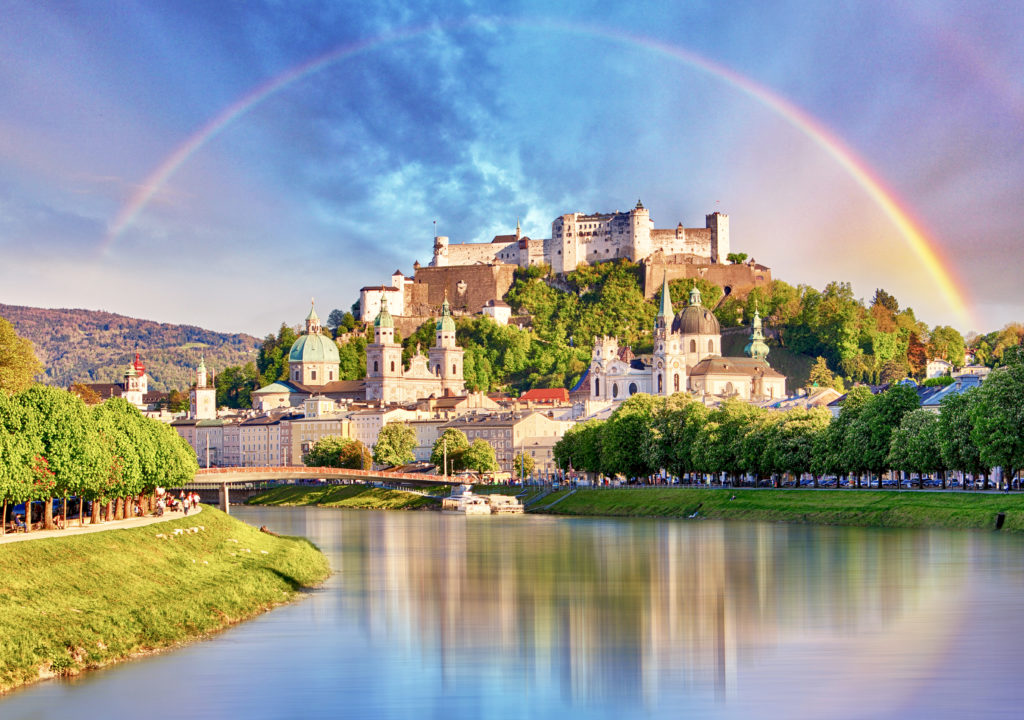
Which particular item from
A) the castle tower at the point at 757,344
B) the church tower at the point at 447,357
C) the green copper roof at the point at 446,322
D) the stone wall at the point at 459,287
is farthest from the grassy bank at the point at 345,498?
the stone wall at the point at 459,287

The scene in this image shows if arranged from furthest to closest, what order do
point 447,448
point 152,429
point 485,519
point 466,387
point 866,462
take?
1. point 466,387
2. point 447,448
3. point 485,519
4. point 866,462
5. point 152,429

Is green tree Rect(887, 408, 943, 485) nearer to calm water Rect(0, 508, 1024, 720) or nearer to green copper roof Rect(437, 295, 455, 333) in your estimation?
calm water Rect(0, 508, 1024, 720)

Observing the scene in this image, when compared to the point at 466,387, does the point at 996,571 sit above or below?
below

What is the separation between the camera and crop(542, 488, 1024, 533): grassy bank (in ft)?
201

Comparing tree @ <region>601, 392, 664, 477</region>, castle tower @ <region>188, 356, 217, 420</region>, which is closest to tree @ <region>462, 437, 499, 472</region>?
tree @ <region>601, 392, 664, 477</region>

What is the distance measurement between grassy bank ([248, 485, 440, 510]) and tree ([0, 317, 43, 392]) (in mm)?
40419

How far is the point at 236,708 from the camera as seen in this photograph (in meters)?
25.1

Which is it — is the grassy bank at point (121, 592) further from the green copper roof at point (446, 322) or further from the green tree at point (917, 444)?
the green copper roof at point (446, 322)

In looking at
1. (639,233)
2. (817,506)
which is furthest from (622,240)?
(817,506)

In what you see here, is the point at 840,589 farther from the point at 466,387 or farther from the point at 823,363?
the point at 466,387

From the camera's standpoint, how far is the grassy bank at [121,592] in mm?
26828

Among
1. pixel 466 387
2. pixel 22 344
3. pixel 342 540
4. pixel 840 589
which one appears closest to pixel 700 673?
pixel 840 589

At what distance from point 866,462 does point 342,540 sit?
2659 cm

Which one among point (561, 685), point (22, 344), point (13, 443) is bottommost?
point (561, 685)
